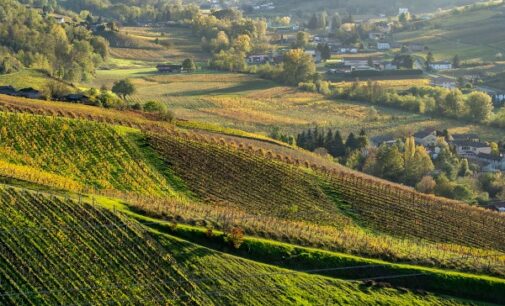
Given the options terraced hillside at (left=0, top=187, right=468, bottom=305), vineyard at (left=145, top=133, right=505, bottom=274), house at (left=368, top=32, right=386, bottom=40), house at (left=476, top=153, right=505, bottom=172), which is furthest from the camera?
house at (left=368, top=32, right=386, bottom=40)

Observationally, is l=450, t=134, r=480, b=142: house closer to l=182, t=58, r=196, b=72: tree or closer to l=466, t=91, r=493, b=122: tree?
l=466, t=91, r=493, b=122: tree

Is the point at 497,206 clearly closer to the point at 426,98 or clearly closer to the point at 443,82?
the point at 426,98

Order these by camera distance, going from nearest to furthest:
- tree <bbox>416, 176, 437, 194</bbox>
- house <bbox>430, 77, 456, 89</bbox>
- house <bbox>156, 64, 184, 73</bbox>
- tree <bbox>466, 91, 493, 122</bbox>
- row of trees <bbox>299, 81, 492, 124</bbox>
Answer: tree <bbox>416, 176, 437, 194</bbox>
tree <bbox>466, 91, 493, 122</bbox>
row of trees <bbox>299, 81, 492, 124</bbox>
house <bbox>430, 77, 456, 89</bbox>
house <bbox>156, 64, 184, 73</bbox>

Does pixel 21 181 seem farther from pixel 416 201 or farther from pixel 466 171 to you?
pixel 466 171

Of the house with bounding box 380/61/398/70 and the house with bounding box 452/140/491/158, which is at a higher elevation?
the house with bounding box 380/61/398/70

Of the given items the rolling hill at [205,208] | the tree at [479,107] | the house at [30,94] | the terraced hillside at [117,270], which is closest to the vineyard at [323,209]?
the rolling hill at [205,208]

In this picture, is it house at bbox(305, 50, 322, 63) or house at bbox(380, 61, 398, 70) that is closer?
house at bbox(380, 61, 398, 70)

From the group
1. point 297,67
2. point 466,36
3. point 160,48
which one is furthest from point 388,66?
point 160,48

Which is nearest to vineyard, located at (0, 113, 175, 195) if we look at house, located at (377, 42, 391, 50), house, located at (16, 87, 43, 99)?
house, located at (16, 87, 43, 99)
